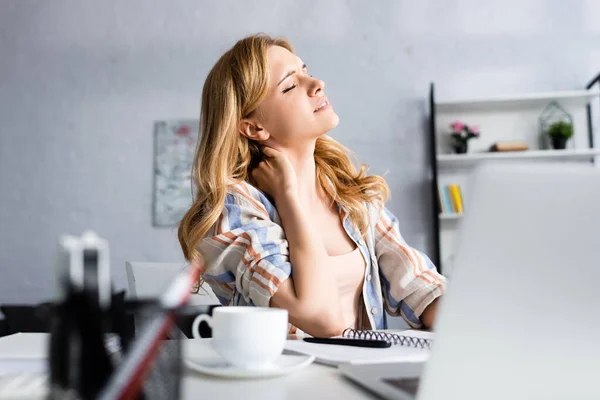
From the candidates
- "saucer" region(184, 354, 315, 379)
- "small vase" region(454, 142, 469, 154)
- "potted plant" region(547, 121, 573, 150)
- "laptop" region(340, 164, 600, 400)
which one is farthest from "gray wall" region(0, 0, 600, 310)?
"laptop" region(340, 164, 600, 400)

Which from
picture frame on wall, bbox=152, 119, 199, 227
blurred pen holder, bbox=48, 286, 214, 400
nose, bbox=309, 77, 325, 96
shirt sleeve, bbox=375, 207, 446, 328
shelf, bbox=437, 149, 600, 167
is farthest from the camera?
picture frame on wall, bbox=152, 119, 199, 227

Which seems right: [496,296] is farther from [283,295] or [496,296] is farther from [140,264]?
[140,264]

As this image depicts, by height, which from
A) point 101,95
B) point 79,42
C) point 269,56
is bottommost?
point 269,56

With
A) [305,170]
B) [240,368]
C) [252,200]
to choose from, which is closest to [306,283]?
[252,200]

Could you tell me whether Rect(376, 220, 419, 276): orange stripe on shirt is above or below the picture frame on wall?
below

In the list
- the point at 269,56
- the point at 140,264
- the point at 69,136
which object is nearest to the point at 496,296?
the point at 269,56

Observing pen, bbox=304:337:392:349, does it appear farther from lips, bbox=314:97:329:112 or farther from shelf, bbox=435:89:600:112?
shelf, bbox=435:89:600:112

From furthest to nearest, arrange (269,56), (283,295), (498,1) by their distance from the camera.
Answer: (498,1) < (269,56) < (283,295)

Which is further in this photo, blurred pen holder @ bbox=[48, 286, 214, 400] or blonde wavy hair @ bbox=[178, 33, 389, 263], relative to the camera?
blonde wavy hair @ bbox=[178, 33, 389, 263]

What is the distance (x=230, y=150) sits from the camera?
1.44 m

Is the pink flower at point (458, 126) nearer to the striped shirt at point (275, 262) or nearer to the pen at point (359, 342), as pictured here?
the striped shirt at point (275, 262)

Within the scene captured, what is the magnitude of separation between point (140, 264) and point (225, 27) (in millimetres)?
2688

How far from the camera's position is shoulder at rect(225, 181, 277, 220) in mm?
1338

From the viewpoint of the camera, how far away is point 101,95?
13.4 ft
